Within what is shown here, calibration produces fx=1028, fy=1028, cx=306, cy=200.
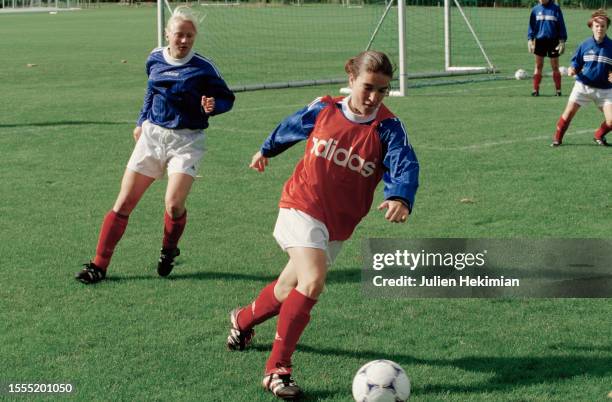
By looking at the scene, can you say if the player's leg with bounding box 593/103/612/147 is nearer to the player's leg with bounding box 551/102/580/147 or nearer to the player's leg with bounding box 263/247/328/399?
the player's leg with bounding box 551/102/580/147

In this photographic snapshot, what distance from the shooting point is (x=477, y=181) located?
10.0 m

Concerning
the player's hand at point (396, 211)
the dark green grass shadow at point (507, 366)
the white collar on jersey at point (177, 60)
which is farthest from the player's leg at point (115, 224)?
the player's hand at point (396, 211)

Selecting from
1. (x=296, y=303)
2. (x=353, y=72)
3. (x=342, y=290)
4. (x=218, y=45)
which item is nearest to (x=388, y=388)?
(x=296, y=303)

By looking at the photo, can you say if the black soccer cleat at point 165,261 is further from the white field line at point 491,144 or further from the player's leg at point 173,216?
the white field line at point 491,144

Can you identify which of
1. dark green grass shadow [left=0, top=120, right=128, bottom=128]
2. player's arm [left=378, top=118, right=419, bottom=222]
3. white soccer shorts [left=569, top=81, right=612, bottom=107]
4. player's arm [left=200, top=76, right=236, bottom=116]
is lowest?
dark green grass shadow [left=0, top=120, right=128, bottom=128]

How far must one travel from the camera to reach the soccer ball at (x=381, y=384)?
4.53m

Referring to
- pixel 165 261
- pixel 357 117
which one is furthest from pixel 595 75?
pixel 357 117

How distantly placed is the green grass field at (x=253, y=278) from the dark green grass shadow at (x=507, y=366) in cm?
1

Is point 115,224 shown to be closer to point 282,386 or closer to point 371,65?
point 282,386

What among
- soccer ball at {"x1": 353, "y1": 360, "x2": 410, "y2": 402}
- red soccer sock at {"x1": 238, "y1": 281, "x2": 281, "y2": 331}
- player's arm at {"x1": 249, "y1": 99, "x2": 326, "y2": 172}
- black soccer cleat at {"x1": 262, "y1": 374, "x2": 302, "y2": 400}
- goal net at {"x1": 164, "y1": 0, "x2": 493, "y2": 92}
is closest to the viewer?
soccer ball at {"x1": 353, "y1": 360, "x2": 410, "y2": 402}

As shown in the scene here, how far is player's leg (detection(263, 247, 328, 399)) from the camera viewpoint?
15.8ft

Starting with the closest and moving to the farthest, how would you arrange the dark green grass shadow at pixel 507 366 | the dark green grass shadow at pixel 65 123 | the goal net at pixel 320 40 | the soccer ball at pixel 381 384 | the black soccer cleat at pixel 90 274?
the soccer ball at pixel 381 384
the dark green grass shadow at pixel 507 366
the black soccer cleat at pixel 90 274
the dark green grass shadow at pixel 65 123
the goal net at pixel 320 40

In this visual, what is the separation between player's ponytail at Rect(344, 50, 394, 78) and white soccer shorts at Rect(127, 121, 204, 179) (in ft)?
7.08

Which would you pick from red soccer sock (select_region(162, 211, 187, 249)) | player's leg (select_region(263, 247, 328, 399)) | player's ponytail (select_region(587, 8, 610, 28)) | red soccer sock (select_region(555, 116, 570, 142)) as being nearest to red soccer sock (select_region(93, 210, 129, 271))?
red soccer sock (select_region(162, 211, 187, 249))
